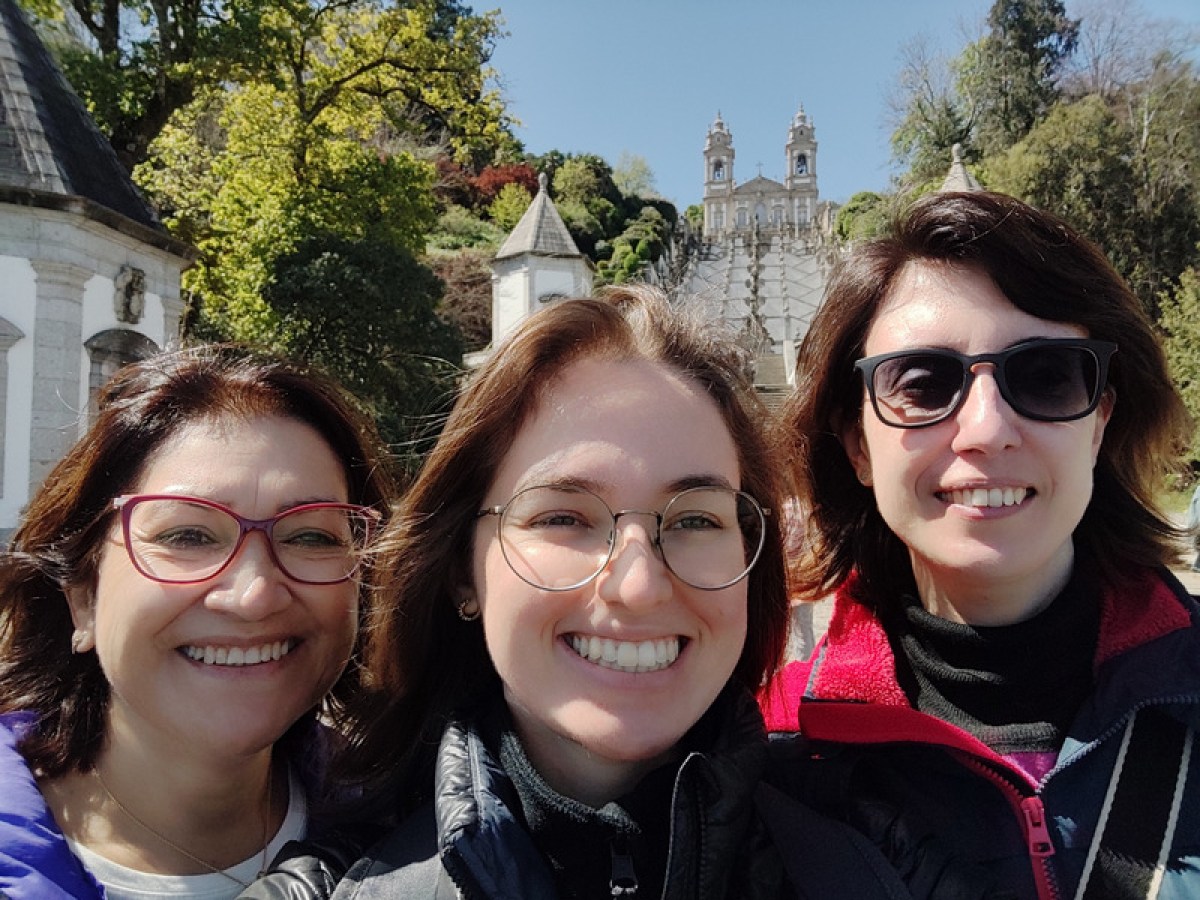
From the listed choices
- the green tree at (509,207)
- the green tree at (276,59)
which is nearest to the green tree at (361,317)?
the green tree at (276,59)

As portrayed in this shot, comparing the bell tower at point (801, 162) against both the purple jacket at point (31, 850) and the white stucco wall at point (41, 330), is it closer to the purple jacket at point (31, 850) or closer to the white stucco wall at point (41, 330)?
the white stucco wall at point (41, 330)

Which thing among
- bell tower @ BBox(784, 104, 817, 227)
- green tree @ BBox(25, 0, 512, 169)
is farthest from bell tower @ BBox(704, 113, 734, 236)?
green tree @ BBox(25, 0, 512, 169)

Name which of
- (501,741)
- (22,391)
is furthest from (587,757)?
(22,391)

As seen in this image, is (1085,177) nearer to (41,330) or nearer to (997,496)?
(41,330)

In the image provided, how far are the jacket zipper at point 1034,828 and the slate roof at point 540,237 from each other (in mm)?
19191

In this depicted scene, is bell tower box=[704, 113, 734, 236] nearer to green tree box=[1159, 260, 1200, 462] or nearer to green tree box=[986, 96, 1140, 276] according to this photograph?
green tree box=[986, 96, 1140, 276]

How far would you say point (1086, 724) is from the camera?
158 centimetres

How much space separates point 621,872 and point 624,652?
1.19 feet

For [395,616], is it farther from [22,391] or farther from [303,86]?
[303,86]

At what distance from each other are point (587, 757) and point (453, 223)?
37.1m

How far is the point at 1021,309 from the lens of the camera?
179cm

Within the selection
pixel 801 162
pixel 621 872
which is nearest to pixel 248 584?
pixel 621 872

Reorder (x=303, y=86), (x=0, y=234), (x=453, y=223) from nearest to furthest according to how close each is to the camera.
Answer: (x=0, y=234), (x=303, y=86), (x=453, y=223)

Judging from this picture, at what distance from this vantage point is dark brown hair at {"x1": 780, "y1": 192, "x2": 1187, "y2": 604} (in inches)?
71.4
